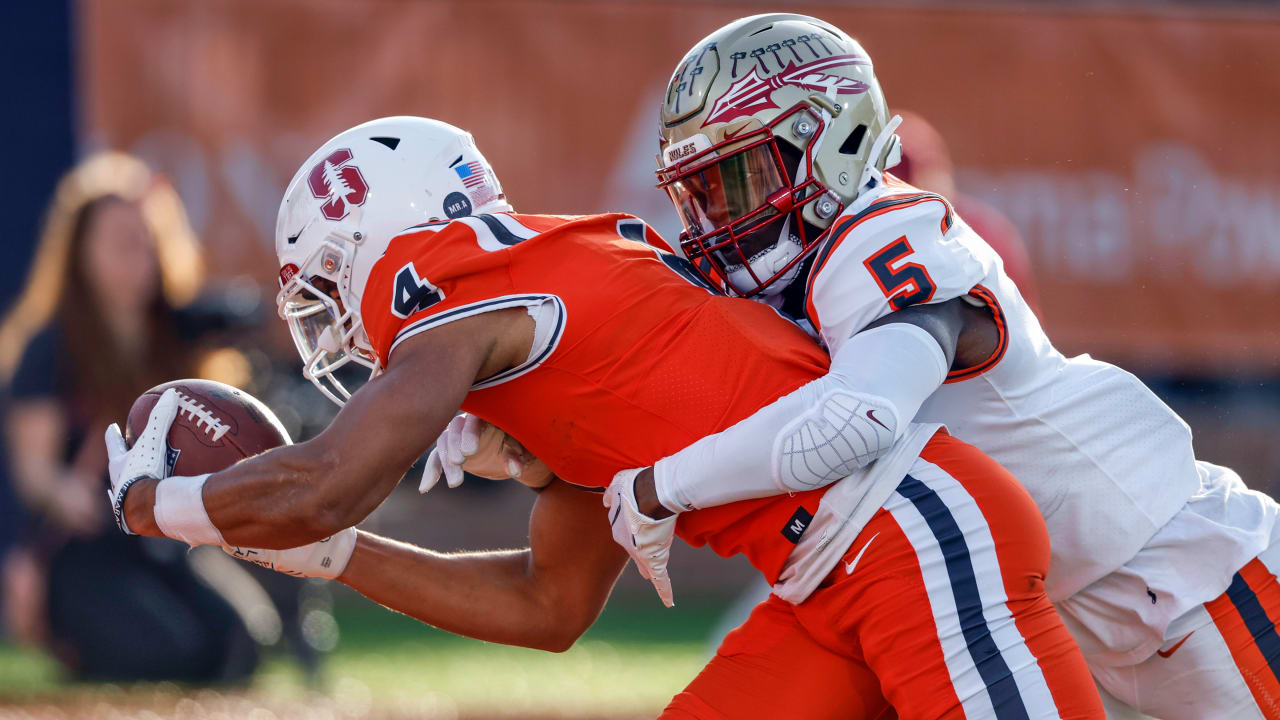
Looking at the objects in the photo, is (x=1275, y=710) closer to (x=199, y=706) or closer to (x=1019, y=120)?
(x=199, y=706)

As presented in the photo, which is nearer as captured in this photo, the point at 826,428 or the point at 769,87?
the point at 826,428

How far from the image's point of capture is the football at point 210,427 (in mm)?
2689

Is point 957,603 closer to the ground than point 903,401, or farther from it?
closer to the ground

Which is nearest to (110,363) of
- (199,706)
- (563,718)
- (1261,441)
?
(199,706)

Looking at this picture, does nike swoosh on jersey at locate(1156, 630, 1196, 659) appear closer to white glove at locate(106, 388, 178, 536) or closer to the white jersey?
the white jersey

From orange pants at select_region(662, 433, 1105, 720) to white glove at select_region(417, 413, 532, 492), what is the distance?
0.76 metres

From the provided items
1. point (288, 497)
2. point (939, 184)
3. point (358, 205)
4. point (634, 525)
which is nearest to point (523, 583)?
point (634, 525)

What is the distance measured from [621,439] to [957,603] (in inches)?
25.8

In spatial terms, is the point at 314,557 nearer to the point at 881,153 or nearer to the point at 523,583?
the point at 523,583

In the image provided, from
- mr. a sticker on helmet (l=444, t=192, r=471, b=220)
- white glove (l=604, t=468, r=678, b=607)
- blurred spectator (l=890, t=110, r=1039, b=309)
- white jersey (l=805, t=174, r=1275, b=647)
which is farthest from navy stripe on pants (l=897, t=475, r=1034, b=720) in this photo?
blurred spectator (l=890, t=110, r=1039, b=309)

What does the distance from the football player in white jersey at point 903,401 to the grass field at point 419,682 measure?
2999mm

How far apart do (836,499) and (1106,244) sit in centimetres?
586

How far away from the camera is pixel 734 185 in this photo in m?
2.79

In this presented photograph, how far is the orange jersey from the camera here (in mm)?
2467
